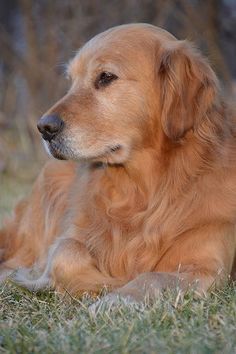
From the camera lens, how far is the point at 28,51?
11.8 metres

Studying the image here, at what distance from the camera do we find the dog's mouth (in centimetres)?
441

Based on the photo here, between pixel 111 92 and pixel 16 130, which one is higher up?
pixel 111 92

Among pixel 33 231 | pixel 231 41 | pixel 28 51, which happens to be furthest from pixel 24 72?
pixel 33 231

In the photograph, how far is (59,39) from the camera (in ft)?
37.2

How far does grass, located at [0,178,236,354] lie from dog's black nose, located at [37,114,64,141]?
864mm

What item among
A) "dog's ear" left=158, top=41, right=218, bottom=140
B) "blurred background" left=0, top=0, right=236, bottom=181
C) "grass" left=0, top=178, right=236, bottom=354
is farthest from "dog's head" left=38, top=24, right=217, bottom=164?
"blurred background" left=0, top=0, right=236, bottom=181

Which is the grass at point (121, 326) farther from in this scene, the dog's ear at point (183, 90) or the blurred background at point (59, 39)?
the blurred background at point (59, 39)

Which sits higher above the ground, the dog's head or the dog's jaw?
the dog's head

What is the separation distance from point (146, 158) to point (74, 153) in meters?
0.40

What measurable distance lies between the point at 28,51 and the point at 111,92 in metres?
7.58

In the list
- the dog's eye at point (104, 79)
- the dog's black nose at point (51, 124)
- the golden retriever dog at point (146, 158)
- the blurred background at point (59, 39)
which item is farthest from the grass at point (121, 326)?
the blurred background at point (59, 39)

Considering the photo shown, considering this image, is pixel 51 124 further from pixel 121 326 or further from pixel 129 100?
pixel 121 326

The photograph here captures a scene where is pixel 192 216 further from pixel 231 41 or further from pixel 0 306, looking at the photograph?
pixel 231 41

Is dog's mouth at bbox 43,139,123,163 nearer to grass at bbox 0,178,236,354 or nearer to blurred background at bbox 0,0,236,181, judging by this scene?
grass at bbox 0,178,236,354
